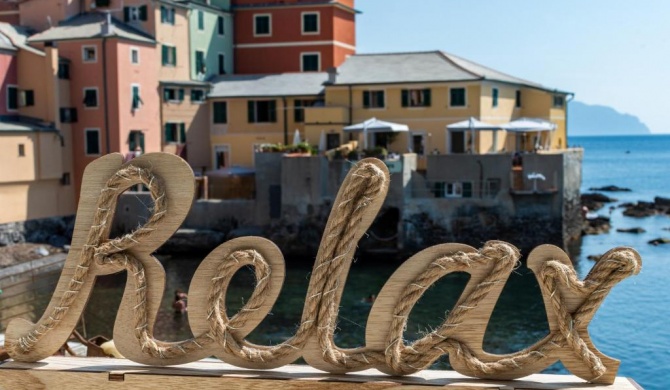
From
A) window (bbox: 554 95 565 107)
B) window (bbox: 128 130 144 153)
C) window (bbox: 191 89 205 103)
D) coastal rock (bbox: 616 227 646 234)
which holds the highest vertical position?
window (bbox: 191 89 205 103)

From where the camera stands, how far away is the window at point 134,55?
63.5 metres

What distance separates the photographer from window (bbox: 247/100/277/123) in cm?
6906

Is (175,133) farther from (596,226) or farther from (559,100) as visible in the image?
(596,226)

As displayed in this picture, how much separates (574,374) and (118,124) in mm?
53190

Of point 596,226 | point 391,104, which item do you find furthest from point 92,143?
point 596,226

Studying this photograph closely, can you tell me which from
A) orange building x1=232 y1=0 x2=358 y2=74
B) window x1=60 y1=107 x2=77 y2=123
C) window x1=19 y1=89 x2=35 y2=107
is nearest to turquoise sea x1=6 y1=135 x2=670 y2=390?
window x1=60 y1=107 x2=77 y2=123

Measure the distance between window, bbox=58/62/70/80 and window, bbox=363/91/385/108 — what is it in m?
19.0

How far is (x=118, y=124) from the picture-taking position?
205 ft

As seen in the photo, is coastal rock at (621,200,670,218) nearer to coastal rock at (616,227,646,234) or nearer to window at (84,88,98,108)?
coastal rock at (616,227,646,234)

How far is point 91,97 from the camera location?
206 feet

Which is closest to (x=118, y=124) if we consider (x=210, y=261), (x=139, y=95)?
(x=139, y=95)

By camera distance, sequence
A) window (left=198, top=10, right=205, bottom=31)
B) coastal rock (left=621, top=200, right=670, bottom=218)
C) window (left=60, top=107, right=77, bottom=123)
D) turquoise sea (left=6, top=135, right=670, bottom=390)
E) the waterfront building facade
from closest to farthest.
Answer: turquoise sea (left=6, top=135, right=670, bottom=390)
the waterfront building facade
window (left=60, top=107, right=77, bottom=123)
window (left=198, top=10, right=205, bottom=31)
coastal rock (left=621, top=200, right=670, bottom=218)

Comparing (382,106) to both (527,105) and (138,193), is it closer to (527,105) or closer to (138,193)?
(527,105)

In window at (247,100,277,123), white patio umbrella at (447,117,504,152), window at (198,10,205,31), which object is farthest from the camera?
window at (198,10,205,31)
